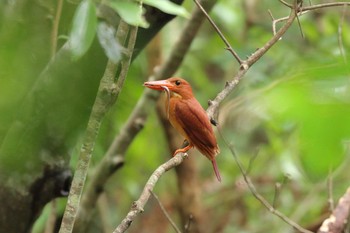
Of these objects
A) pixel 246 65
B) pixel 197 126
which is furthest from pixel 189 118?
pixel 246 65

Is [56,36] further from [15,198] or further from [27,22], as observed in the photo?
[15,198]

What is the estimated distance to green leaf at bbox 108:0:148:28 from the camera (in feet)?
3.14

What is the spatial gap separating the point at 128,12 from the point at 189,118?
2.92 feet

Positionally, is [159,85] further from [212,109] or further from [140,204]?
[140,204]

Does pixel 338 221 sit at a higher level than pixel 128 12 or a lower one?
lower

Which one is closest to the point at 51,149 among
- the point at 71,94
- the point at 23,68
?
the point at 71,94

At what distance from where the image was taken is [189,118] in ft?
6.06

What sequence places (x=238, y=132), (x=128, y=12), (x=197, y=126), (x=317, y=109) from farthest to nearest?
(x=238, y=132), (x=197, y=126), (x=128, y=12), (x=317, y=109)

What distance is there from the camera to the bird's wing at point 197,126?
5.95ft

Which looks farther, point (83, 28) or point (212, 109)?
point (212, 109)

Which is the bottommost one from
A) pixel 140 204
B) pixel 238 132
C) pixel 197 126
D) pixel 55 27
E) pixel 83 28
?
pixel 238 132

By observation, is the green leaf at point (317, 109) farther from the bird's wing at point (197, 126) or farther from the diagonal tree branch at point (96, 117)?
the bird's wing at point (197, 126)

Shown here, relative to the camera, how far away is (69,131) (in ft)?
5.90

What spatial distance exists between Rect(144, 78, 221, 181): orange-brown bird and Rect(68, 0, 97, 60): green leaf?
28.4 inches
